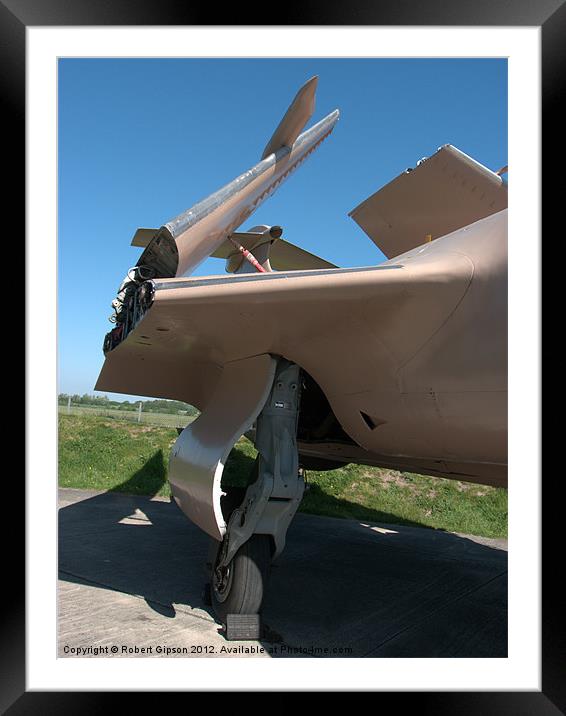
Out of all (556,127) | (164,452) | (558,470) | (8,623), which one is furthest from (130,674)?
(164,452)

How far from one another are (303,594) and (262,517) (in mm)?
1533

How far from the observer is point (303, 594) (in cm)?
543

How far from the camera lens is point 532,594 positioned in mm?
2760

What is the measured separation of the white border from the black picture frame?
0.05m

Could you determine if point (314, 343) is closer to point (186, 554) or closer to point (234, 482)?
point (186, 554)

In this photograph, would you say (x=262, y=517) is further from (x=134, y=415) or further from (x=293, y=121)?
(x=134, y=415)

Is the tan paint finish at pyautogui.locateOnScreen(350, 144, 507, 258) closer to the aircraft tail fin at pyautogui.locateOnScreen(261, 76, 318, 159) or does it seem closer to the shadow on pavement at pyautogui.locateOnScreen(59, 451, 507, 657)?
the aircraft tail fin at pyautogui.locateOnScreen(261, 76, 318, 159)

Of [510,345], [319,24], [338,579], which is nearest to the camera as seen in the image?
[319,24]

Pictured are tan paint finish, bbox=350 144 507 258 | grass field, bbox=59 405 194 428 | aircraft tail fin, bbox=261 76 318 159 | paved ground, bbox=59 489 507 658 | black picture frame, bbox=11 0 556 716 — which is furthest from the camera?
grass field, bbox=59 405 194 428

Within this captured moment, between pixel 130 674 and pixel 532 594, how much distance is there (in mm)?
2128

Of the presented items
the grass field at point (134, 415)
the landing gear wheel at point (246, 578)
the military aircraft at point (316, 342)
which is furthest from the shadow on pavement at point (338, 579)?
the grass field at point (134, 415)

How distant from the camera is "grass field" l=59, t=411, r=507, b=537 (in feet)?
35.1

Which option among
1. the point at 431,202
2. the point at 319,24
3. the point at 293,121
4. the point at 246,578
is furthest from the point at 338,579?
the point at 319,24

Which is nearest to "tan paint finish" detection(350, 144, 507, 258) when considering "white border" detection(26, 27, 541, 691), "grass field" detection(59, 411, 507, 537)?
"white border" detection(26, 27, 541, 691)
